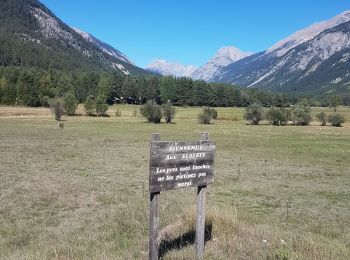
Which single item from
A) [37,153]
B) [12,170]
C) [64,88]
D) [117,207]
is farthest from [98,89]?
[117,207]

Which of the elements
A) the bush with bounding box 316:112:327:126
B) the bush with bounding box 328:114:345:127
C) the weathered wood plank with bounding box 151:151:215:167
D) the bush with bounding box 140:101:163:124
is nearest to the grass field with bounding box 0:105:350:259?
the weathered wood plank with bounding box 151:151:215:167

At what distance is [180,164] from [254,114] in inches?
4480

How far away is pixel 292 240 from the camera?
37.9ft

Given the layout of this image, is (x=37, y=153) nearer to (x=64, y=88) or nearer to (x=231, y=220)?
(x=231, y=220)

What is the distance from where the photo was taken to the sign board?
9.25 meters

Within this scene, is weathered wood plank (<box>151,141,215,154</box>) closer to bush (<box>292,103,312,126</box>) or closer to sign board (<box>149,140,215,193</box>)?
sign board (<box>149,140,215,193</box>)

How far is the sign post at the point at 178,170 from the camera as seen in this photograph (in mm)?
9195

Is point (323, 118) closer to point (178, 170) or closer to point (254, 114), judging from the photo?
point (254, 114)

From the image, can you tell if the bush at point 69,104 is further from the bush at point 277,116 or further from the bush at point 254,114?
the bush at point 277,116

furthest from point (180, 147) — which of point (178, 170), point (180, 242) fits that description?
point (180, 242)

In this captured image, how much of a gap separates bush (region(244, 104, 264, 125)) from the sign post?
→ 4425 inches

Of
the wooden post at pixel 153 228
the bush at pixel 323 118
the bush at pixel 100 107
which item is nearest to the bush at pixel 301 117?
the bush at pixel 323 118

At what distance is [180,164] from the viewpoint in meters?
9.70

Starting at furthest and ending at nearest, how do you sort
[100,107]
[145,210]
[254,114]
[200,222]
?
[100,107], [254,114], [145,210], [200,222]
